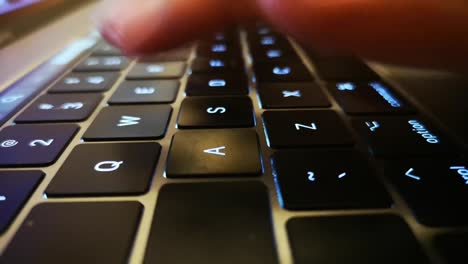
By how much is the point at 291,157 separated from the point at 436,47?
0.10m

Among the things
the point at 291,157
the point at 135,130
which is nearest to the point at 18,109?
the point at 135,130

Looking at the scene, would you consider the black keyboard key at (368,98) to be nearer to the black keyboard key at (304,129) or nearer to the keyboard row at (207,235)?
the black keyboard key at (304,129)

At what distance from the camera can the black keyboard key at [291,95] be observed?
33cm

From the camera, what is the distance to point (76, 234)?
0.64ft

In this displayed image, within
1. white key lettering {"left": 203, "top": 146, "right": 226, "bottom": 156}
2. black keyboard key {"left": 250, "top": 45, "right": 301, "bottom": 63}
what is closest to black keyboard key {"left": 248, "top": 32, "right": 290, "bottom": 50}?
black keyboard key {"left": 250, "top": 45, "right": 301, "bottom": 63}

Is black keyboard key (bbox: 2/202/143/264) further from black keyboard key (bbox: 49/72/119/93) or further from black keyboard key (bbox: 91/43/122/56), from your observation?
black keyboard key (bbox: 91/43/122/56)

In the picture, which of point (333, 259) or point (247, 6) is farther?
point (247, 6)

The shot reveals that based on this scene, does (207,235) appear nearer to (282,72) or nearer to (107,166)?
(107,166)

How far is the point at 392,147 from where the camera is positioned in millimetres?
258

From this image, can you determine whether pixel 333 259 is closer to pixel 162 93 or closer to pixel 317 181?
pixel 317 181

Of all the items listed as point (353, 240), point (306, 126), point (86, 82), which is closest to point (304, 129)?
point (306, 126)

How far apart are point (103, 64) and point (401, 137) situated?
0.98ft

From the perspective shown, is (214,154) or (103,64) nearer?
(214,154)

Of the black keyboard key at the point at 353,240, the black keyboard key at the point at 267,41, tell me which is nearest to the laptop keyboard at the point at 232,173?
the black keyboard key at the point at 353,240
